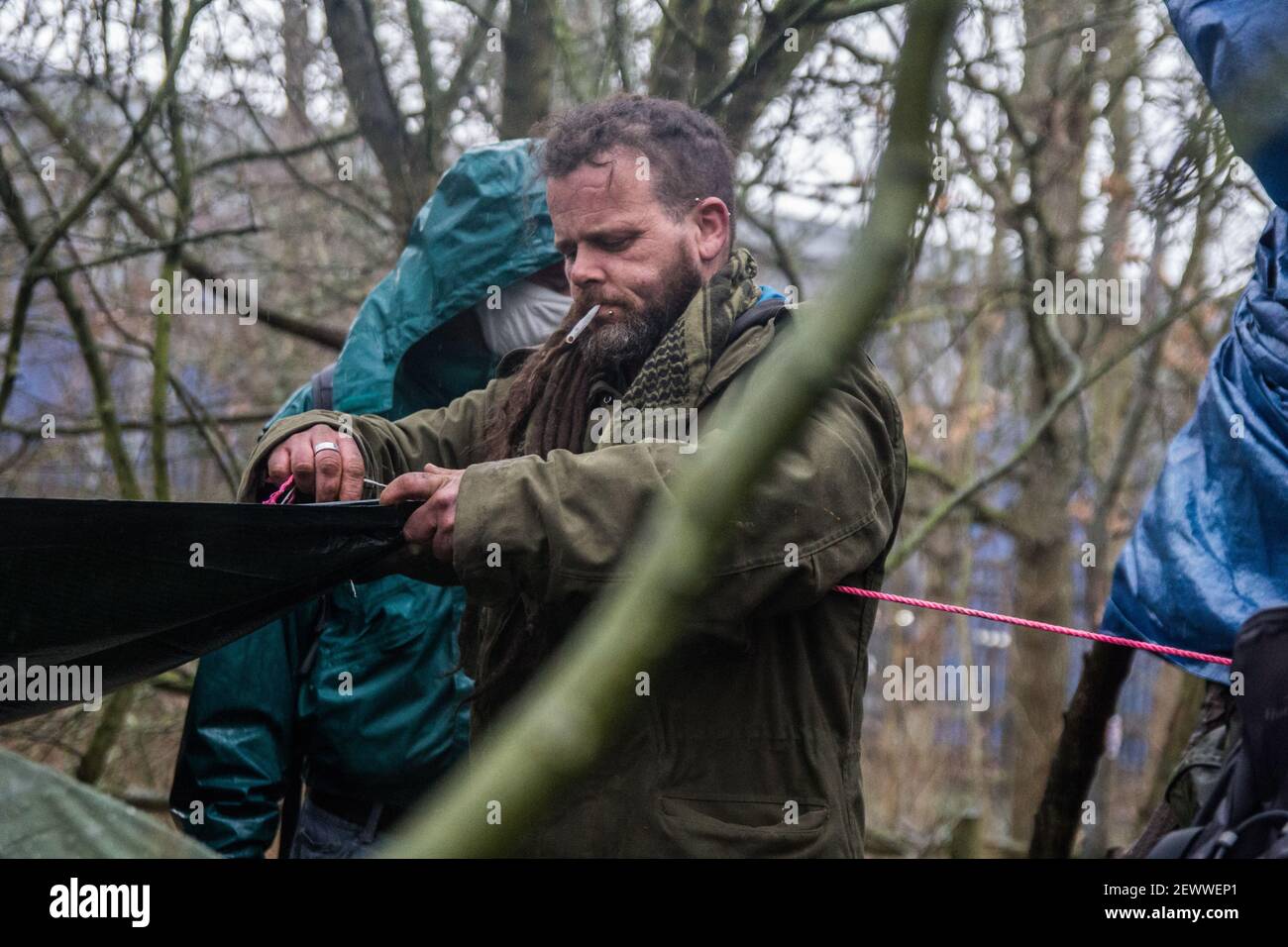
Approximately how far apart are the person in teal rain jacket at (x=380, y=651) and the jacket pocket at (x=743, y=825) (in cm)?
87

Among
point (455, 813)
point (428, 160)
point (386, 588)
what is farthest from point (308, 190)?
point (455, 813)

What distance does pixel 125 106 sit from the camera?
429 centimetres

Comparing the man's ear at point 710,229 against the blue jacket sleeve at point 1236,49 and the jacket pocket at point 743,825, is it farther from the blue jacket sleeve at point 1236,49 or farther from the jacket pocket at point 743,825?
the jacket pocket at point 743,825

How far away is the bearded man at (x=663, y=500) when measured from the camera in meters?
2.01

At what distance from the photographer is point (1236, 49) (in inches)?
96.0

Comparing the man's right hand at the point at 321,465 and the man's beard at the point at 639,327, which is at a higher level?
the man's beard at the point at 639,327

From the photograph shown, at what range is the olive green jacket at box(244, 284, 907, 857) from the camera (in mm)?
2002

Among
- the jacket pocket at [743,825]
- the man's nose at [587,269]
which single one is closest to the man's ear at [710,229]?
the man's nose at [587,269]
